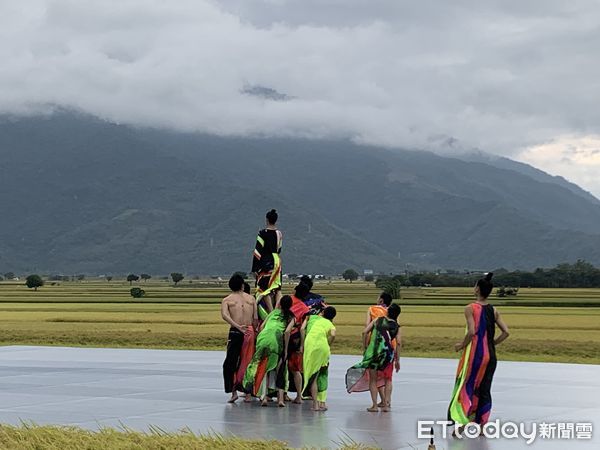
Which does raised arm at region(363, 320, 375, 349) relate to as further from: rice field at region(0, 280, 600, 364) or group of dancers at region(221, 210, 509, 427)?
rice field at region(0, 280, 600, 364)

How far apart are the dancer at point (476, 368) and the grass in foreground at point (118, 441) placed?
75.7 inches

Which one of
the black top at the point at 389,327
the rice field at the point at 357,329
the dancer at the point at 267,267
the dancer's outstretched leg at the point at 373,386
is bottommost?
the rice field at the point at 357,329

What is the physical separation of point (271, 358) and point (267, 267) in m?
1.45

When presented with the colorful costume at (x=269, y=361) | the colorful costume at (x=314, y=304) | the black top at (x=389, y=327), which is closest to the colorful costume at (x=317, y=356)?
the colorful costume at (x=314, y=304)

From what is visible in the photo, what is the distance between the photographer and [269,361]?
16547 mm

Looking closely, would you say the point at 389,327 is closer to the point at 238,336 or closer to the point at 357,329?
the point at 238,336

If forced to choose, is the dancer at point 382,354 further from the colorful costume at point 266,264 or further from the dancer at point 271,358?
the colorful costume at point 266,264

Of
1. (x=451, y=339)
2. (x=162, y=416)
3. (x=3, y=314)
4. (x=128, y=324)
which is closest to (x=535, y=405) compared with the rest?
(x=162, y=416)

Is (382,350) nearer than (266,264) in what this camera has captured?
Yes

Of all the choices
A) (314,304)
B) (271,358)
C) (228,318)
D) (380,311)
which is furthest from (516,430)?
(228,318)

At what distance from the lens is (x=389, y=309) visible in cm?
1625

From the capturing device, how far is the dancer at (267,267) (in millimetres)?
17094

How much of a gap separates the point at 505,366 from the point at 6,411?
39.4ft

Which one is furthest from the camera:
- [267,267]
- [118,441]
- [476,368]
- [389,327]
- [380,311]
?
[267,267]
